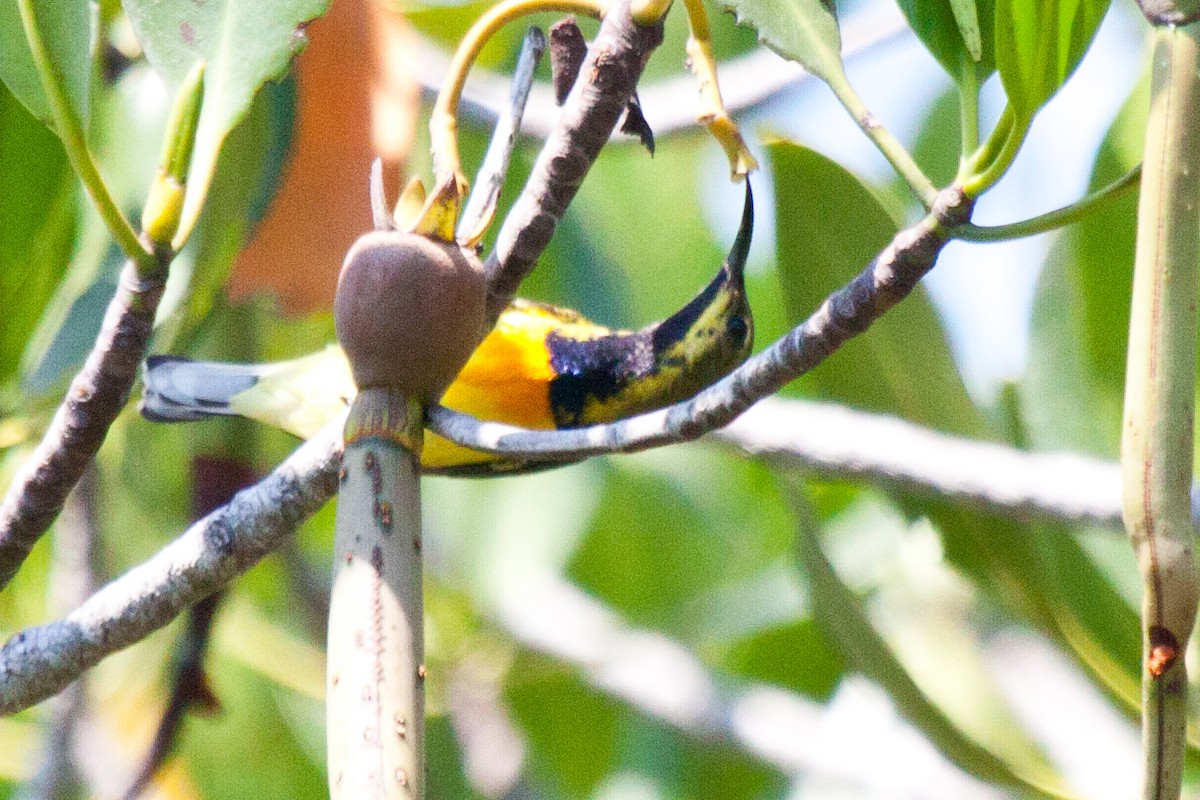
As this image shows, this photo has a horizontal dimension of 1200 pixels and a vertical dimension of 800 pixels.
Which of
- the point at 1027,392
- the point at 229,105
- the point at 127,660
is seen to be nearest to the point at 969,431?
the point at 1027,392

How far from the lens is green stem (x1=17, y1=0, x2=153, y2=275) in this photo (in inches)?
26.7

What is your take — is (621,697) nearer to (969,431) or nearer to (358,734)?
(969,431)

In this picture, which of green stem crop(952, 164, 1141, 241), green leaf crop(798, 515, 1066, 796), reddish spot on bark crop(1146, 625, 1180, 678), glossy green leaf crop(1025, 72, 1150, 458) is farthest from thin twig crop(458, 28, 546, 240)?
glossy green leaf crop(1025, 72, 1150, 458)

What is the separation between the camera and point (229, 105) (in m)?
0.73

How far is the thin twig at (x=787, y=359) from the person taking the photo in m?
0.55

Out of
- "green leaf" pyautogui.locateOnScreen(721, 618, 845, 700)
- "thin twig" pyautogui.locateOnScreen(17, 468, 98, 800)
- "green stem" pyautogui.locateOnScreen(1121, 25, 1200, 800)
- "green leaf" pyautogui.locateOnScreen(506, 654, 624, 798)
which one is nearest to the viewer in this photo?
"green stem" pyautogui.locateOnScreen(1121, 25, 1200, 800)

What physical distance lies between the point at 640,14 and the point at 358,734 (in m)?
0.35

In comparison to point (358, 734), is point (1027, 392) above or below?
above

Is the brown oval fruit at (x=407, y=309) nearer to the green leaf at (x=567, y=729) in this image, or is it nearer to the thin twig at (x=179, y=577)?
the thin twig at (x=179, y=577)

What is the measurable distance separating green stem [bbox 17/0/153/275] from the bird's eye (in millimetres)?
309

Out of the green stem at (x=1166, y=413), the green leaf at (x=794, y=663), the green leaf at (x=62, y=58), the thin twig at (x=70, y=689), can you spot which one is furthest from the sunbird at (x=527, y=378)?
the green leaf at (x=794, y=663)

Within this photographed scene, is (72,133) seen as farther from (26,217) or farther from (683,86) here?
(683,86)

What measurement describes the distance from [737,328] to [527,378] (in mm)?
161

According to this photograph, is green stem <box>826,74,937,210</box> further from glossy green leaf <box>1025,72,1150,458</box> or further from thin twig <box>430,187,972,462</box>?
glossy green leaf <box>1025,72,1150,458</box>
